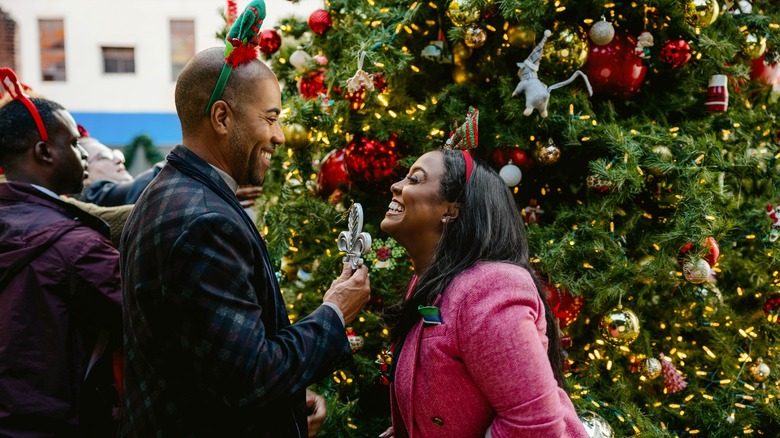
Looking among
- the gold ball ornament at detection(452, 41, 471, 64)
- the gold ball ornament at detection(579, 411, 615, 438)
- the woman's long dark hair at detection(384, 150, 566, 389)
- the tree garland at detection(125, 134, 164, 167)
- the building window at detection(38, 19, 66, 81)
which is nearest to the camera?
the woman's long dark hair at detection(384, 150, 566, 389)

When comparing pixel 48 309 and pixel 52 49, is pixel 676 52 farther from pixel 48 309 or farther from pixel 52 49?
pixel 52 49

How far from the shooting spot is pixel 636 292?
3.14 meters

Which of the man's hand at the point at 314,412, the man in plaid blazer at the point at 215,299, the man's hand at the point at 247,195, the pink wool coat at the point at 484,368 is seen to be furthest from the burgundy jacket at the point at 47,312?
the pink wool coat at the point at 484,368

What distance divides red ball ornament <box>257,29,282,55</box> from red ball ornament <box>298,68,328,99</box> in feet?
1.60

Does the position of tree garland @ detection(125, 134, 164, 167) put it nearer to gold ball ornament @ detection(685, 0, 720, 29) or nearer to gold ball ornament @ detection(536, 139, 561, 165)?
gold ball ornament @ detection(536, 139, 561, 165)

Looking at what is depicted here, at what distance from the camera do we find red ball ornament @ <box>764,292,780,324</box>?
10.9ft

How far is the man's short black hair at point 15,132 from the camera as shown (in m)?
2.52

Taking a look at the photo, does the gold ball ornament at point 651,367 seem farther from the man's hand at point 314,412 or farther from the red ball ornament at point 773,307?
the man's hand at point 314,412

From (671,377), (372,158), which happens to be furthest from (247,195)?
(671,377)

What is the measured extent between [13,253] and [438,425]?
1.71 meters

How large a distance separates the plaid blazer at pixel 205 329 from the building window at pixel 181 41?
13.5 m

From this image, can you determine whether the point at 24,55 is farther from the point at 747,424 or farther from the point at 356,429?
the point at 747,424

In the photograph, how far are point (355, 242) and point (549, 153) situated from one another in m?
1.31

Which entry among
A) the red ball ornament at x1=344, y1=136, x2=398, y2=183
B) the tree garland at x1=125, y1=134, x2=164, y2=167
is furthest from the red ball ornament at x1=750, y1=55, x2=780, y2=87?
the tree garland at x1=125, y1=134, x2=164, y2=167
